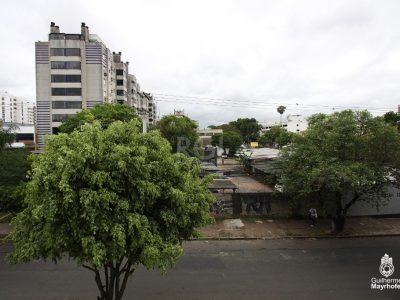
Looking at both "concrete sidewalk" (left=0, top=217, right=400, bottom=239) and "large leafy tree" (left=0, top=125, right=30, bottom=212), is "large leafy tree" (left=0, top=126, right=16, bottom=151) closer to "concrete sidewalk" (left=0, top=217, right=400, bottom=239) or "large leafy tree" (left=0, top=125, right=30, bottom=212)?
"large leafy tree" (left=0, top=125, right=30, bottom=212)

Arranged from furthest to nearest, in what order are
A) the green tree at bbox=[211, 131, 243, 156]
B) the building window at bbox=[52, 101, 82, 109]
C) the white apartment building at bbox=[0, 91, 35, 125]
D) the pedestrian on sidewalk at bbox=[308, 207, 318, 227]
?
the white apartment building at bbox=[0, 91, 35, 125] < the green tree at bbox=[211, 131, 243, 156] < the building window at bbox=[52, 101, 82, 109] < the pedestrian on sidewalk at bbox=[308, 207, 318, 227]

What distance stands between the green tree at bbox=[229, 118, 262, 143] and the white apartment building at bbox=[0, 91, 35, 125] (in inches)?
4217

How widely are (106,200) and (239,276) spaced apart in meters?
7.55

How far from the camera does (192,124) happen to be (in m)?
42.6

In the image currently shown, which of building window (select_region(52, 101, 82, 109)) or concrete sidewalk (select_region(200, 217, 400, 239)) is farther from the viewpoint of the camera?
building window (select_region(52, 101, 82, 109))

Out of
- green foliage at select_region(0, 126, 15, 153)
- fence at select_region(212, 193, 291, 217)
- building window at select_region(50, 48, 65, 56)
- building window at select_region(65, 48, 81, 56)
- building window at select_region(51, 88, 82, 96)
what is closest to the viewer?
fence at select_region(212, 193, 291, 217)

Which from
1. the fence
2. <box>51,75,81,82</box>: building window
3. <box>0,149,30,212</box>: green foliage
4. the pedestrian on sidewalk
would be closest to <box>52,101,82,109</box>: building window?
<box>51,75,81,82</box>: building window

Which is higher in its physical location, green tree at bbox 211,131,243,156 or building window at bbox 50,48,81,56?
building window at bbox 50,48,81,56

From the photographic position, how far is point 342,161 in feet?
52.7

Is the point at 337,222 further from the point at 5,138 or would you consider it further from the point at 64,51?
the point at 64,51

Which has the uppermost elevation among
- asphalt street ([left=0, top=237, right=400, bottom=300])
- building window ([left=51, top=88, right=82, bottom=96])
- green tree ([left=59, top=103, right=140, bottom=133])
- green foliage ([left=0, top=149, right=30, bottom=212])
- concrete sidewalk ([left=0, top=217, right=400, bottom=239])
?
building window ([left=51, top=88, right=82, bottom=96])

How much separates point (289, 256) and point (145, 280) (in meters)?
6.52

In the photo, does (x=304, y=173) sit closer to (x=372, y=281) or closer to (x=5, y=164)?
(x=372, y=281)

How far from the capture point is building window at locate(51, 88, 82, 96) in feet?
163
